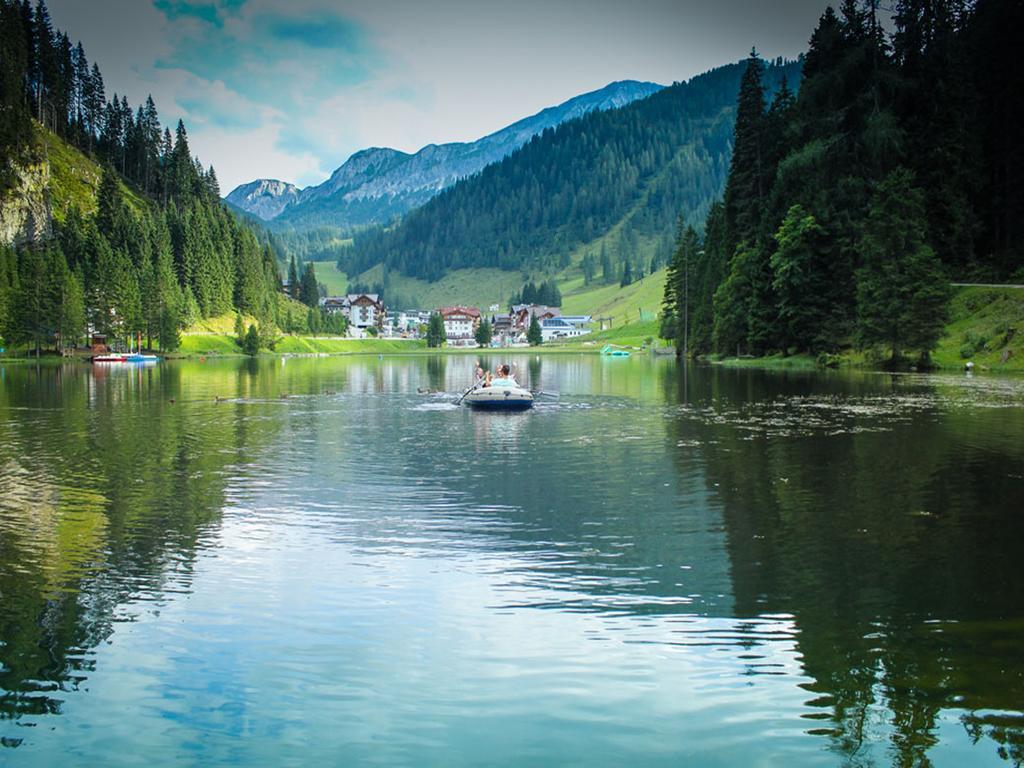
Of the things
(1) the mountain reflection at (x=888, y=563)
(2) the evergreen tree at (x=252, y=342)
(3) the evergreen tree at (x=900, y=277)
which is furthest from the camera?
(2) the evergreen tree at (x=252, y=342)

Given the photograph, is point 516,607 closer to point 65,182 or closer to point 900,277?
point 900,277

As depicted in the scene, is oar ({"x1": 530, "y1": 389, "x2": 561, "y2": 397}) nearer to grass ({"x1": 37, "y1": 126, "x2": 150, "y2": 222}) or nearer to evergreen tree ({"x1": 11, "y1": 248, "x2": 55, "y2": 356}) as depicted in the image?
evergreen tree ({"x1": 11, "y1": 248, "x2": 55, "y2": 356})

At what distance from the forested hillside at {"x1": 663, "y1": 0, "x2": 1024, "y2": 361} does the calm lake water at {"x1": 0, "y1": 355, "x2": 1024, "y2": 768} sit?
52.7m

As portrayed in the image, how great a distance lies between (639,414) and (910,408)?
15.6 m

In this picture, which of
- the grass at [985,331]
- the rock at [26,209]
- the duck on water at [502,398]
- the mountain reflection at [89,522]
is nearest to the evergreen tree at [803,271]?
the grass at [985,331]

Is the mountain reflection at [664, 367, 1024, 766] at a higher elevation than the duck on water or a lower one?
lower

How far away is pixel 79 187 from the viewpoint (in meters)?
190

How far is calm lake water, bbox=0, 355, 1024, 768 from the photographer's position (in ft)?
31.8

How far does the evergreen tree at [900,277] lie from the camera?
77000mm

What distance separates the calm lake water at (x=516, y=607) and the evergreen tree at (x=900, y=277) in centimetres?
Answer: 4898

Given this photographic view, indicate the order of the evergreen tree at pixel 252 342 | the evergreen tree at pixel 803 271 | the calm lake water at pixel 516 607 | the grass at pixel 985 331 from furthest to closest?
the evergreen tree at pixel 252 342 < the evergreen tree at pixel 803 271 < the grass at pixel 985 331 < the calm lake water at pixel 516 607

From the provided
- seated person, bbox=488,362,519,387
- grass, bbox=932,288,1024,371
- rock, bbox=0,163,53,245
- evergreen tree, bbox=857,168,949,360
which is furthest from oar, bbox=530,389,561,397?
rock, bbox=0,163,53,245

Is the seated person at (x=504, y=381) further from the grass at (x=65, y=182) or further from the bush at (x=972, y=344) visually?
the grass at (x=65, y=182)

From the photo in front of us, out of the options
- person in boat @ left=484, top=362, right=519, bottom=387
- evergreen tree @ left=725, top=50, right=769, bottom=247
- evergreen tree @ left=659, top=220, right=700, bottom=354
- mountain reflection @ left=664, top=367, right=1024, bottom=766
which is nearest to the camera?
mountain reflection @ left=664, top=367, right=1024, bottom=766
